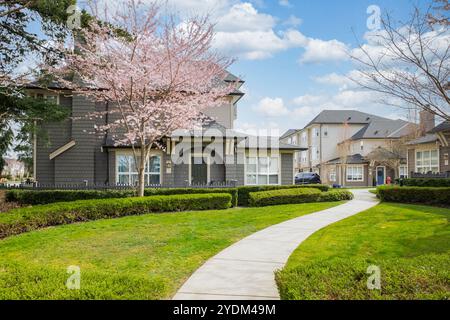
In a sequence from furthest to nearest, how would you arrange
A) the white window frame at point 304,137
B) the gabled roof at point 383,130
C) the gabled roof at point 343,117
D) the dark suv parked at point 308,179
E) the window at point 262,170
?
the white window frame at point 304,137, the gabled roof at point 343,117, the gabled roof at point 383,130, the dark suv parked at point 308,179, the window at point 262,170

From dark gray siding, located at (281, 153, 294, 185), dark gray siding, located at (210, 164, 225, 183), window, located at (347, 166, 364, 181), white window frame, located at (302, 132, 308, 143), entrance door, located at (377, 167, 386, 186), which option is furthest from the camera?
white window frame, located at (302, 132, 308, 143)

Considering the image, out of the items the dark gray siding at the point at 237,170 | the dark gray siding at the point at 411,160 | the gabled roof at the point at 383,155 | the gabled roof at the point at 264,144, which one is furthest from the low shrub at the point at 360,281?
the gabled roof at the point at 383,155

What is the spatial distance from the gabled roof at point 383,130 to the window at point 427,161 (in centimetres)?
1655

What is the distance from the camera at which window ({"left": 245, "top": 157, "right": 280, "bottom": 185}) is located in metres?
21.7

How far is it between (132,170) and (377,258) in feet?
53.0

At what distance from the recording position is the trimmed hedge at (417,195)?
612 inches

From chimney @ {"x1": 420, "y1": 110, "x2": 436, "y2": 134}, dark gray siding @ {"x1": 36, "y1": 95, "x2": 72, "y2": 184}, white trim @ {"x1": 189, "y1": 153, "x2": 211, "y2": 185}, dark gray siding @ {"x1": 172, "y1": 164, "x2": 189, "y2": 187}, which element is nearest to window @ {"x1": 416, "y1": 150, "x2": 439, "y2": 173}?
chimney @ {"x1": 420, "y1": 110, "x2": 436, "y2": 134}

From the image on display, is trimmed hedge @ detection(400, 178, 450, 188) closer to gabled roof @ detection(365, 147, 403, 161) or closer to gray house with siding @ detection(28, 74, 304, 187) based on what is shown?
gray house with siding @ detection(28, 74, 304, 187)

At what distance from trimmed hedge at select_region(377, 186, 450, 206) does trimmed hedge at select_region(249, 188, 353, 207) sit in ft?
7.39

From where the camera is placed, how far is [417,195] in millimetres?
16391

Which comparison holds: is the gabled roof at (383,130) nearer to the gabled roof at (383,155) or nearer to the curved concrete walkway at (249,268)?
the gabled roof at (383,155)

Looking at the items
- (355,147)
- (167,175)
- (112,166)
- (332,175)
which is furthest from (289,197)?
(355,147)
